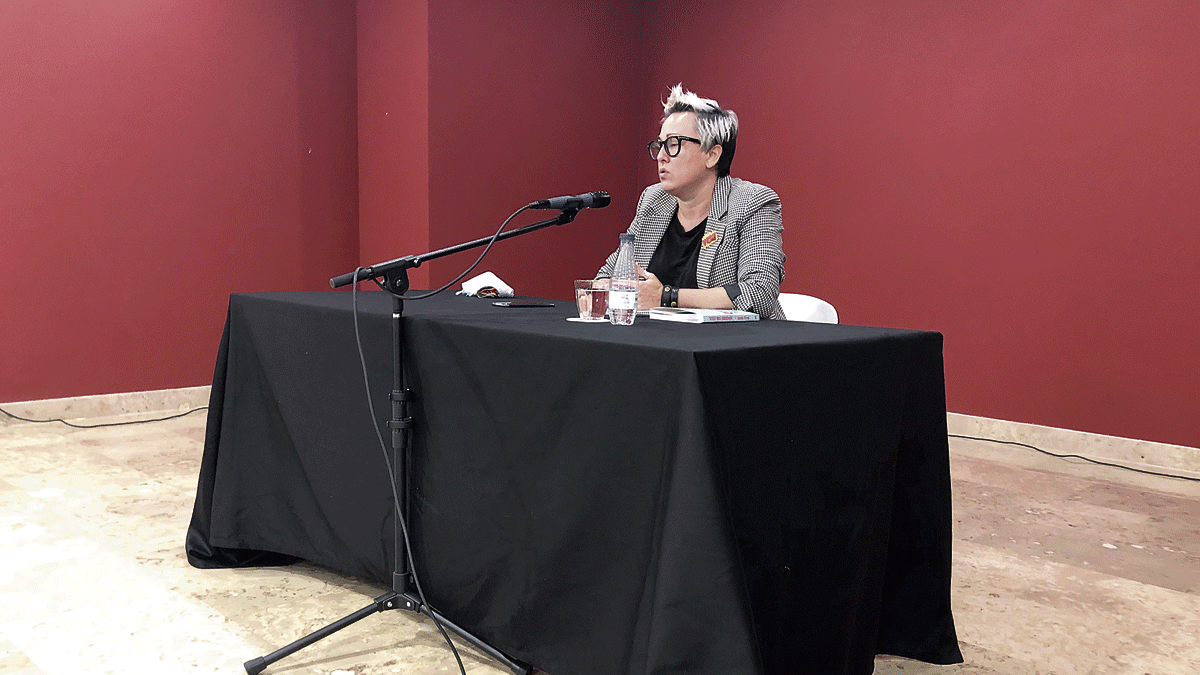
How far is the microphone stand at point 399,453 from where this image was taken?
1657 mm

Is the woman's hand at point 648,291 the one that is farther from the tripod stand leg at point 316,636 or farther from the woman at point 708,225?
the tripod stand leg at point 316,636

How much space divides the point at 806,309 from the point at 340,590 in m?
1.58

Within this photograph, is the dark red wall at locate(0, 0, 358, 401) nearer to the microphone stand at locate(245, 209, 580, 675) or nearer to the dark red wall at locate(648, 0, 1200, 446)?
the dark red wall at locate(648, 0, 1200, 446)

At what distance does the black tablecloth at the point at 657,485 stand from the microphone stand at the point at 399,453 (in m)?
0.04

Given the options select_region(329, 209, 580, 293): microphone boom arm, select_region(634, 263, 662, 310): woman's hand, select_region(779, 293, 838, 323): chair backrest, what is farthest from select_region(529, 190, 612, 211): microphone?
select_region(779, 293, 838, 323): chair backrest

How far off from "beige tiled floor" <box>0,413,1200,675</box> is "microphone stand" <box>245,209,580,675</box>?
6 centimetres

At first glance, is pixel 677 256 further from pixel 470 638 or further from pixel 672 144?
pixel 470 638

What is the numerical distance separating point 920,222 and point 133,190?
11.9 feet

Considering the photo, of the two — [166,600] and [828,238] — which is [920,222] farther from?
[166,600]

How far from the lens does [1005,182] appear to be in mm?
3869

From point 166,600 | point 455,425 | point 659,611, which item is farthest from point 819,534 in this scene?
point 166,600

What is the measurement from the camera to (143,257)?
4.20 meters

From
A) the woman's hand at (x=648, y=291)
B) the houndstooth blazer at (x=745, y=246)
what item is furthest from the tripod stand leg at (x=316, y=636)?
the houndstooth blazer at (x=745, y=246)

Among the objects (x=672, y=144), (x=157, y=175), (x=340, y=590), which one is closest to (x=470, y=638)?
(x=340, y=590)
